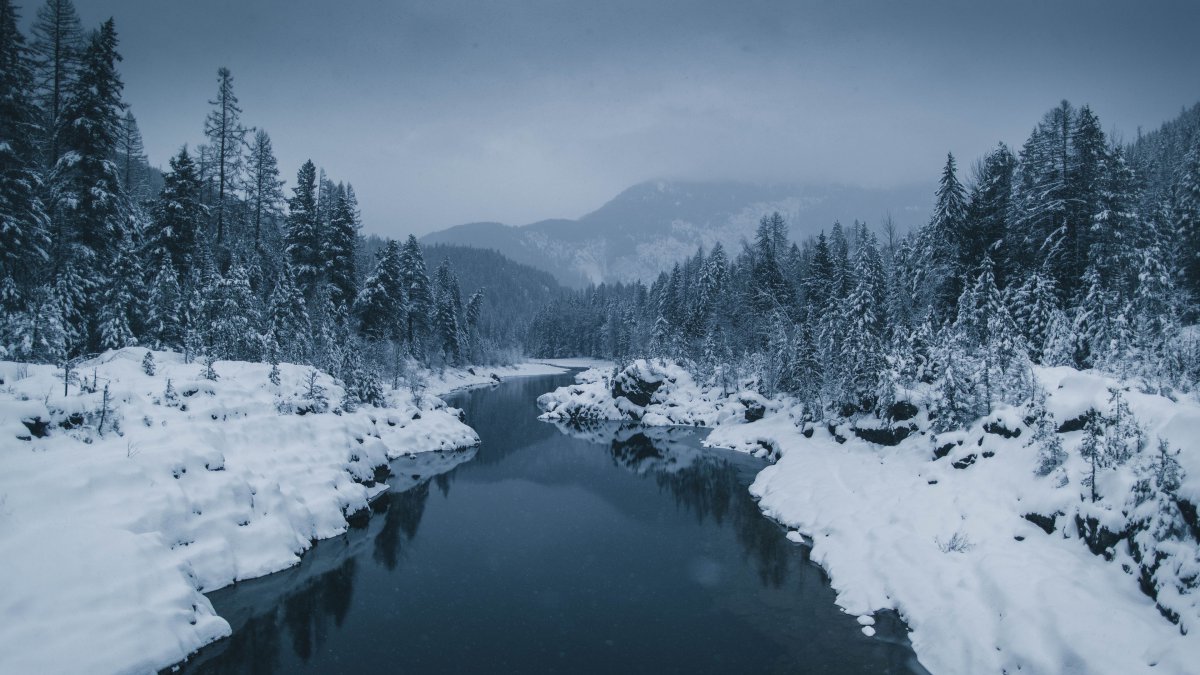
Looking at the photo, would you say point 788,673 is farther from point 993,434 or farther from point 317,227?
point 317,227

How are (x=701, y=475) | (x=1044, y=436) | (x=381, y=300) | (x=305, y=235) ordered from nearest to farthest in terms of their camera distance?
(x=1044, y=436)
(x=701, y=475)
(x=305, y=235)
(x=381, y=300)

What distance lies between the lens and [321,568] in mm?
15008

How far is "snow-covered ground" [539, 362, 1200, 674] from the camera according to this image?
30.2 feet

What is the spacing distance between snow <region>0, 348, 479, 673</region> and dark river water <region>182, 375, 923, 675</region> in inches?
41.2

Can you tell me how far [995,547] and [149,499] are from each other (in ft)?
66.3

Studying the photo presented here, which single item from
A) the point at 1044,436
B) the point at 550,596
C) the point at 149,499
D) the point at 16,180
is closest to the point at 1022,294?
the point at 1044,436

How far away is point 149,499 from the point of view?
1228 centimetres

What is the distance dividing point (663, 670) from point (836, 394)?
25595mm

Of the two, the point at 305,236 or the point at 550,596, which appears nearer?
the point at 550,596

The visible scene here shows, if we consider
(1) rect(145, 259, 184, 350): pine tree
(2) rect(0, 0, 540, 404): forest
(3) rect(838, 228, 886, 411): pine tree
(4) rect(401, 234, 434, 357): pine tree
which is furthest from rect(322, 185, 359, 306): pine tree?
(3) rect(838, 228, 886, 411): pine tree

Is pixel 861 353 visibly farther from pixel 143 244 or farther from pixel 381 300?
pixel 143 244

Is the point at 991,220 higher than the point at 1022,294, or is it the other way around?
the point at 991,220

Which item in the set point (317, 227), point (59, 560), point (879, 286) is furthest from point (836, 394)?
→ point (317, 227)

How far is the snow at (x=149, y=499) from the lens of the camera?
353 inches
